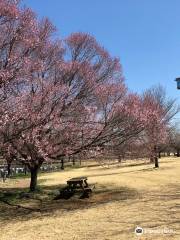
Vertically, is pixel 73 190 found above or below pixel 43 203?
above

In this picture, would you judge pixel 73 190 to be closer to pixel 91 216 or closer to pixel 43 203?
pixel 43 203

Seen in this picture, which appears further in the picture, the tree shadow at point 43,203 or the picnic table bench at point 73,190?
the picnic table bench at point 73,190

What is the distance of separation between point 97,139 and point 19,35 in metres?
6.63

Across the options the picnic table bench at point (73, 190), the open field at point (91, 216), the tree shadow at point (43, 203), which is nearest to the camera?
the open field at point (91, 216)

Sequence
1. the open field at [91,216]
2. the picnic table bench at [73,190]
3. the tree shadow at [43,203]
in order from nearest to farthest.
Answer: the open field at [91,216]
the tree shadow at [43,203]
the picnic table bench at [73,190]

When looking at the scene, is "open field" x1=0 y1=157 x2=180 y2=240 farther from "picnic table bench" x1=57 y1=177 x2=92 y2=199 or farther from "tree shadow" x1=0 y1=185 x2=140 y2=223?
"picnic table bench" x1=57 y1=177 x2=92 y2=199

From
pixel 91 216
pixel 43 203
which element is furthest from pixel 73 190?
pixel 91 216

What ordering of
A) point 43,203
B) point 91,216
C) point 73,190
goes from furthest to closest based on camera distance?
1. point 73,190
2. point 43,203
3. point 91,216

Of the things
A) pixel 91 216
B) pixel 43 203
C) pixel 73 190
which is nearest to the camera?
pixel 91 216

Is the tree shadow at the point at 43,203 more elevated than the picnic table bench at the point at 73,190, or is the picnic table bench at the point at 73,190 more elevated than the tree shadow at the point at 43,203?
the picnic table bench at the point at 73,190

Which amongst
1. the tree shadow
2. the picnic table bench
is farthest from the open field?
the picnic table bench

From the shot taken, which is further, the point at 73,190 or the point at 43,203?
the point at 73,190

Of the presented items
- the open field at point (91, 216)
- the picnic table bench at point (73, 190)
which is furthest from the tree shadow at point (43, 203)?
the picnic table bench at point (73, 190)

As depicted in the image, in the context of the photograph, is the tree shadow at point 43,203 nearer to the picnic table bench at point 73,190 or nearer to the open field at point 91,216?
the open field at point 91,216
